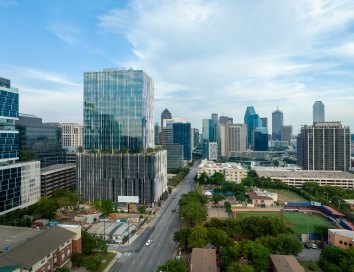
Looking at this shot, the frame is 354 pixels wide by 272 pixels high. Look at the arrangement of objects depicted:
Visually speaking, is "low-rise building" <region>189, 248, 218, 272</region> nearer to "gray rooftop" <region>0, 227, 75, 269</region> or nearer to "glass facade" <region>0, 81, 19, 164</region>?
"gray rooftop" <region>0, 227, 75, 269</region>

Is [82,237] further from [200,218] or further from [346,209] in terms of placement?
[346,209]

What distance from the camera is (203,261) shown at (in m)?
36.6

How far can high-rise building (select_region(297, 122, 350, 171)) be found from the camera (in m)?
124

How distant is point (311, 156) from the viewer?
13025cm

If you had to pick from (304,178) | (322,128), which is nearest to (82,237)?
(304,178)

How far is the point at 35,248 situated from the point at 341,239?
39.5 meters

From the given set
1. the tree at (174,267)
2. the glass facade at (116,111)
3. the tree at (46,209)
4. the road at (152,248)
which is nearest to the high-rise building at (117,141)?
the glass facade at (116,111)

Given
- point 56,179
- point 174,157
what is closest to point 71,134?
point 174,157

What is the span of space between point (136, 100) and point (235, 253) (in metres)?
48.1

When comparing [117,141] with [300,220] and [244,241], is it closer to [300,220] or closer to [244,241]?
[300,220]

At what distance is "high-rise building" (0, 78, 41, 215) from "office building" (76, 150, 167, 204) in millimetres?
12816

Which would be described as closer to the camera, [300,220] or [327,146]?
[300,220]

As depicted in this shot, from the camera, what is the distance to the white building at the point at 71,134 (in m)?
151

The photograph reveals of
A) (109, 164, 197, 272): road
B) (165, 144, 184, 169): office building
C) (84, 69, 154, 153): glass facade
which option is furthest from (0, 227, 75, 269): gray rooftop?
(165, 144, 184, 169): office building
